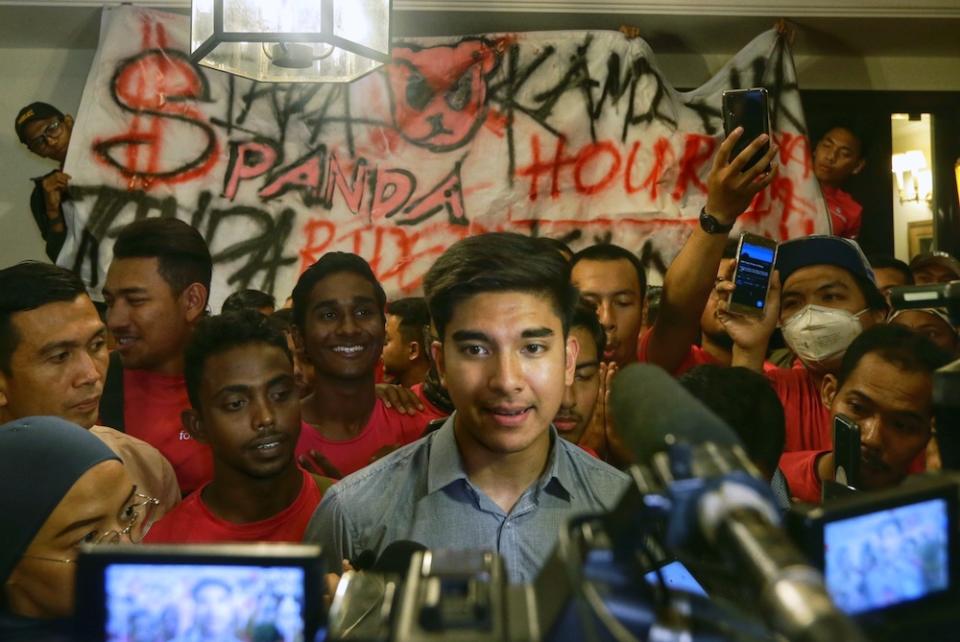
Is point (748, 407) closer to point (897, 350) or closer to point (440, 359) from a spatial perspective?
point (897, 350)

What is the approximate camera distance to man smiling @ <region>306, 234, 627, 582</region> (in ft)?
6.33

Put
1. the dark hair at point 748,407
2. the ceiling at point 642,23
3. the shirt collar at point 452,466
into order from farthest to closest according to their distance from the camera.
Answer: the ceiling at point 642,23
the dark hair at point 748,407
the shirt collar at point 452,466

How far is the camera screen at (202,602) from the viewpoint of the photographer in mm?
784

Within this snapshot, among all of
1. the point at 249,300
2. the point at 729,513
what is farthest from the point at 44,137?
the point at 729,513

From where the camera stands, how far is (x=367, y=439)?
9.95 feet

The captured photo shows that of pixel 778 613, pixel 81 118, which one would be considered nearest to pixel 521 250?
pixel 778 613

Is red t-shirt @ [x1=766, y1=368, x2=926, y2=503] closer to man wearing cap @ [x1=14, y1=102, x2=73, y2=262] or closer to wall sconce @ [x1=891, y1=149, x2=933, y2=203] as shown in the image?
wall sconce @ [x1=891, y1=149, x2=933, y2=203]

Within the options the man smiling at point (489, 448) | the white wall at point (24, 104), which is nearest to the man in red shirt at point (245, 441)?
the man smiling at point (489, 448)

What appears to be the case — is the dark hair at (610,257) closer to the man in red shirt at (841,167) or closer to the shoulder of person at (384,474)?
the shoulder of person at (384,474)

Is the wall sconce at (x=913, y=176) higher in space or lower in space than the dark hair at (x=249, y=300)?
higher

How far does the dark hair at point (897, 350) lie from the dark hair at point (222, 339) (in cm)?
142

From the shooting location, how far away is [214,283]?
15.2ft

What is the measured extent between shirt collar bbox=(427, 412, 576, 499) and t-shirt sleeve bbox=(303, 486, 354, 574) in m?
0.18

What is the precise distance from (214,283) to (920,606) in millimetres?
4029
